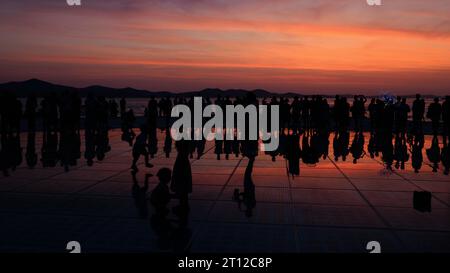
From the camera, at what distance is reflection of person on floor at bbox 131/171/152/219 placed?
7713mm

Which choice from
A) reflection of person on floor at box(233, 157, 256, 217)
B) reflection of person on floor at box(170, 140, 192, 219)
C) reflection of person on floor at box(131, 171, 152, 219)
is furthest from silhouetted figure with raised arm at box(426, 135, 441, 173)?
reflection of person on floor at box(131, 171, 152, 219)

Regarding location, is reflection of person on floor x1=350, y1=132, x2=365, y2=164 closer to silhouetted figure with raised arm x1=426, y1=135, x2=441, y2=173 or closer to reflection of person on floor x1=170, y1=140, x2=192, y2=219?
silhouetted figure with raised arm x1=426, y1=135, x2=441, y2=173

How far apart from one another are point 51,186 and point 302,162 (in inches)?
311

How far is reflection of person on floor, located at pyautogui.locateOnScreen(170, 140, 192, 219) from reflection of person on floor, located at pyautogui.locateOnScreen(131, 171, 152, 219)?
0.62m

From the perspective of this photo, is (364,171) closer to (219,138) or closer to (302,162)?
(302,162)

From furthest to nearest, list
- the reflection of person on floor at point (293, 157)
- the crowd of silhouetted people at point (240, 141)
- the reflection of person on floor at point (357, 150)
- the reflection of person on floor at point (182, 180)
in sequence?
the reflection of person on floor at point (357, 150), the crowd of silhouetted people at point (240, 141), the reflection of person on floor at point (293, 157), the reflection of person on floor at point (182, 180)

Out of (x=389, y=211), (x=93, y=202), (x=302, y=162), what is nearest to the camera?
(x=389, y=211)

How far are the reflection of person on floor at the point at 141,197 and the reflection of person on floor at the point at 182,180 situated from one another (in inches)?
24.2

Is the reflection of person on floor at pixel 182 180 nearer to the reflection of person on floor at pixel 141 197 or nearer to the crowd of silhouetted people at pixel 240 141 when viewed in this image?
the reflection of person on floor at pixel 141 197

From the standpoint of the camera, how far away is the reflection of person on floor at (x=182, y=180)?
298 inches

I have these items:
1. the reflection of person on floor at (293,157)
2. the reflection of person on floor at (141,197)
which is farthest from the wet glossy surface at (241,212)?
the reflection of person on floor at (293,157)

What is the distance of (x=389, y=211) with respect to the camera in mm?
7832
